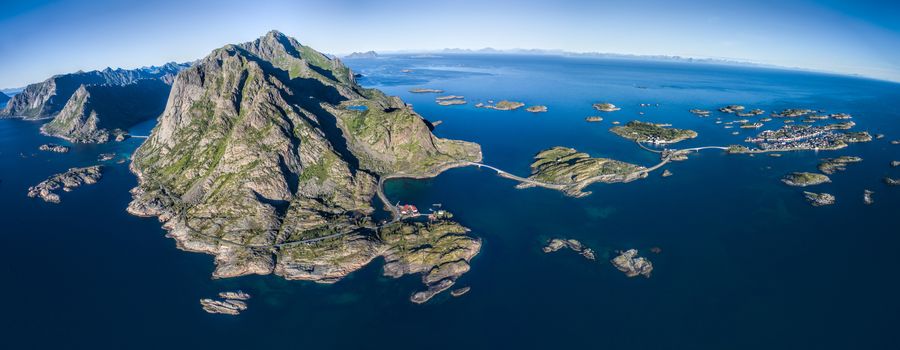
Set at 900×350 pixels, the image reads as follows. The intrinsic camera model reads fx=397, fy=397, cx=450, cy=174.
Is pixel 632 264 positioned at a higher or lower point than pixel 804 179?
lower

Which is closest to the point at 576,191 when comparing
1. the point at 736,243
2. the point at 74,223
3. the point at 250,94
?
the point at 736,243

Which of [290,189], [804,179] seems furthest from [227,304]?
[804,179]

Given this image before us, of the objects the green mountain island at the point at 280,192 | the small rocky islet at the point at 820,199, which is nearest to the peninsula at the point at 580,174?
the green mountain island at the point at 280,192

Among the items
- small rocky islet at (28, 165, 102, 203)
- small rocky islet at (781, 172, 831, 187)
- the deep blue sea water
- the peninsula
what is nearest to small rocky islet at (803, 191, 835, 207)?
the deep blue sea water

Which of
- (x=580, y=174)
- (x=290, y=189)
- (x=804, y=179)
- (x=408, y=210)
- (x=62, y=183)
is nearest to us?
(x=408, y=210)

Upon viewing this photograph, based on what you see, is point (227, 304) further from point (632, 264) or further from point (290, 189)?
point (632, 264)
